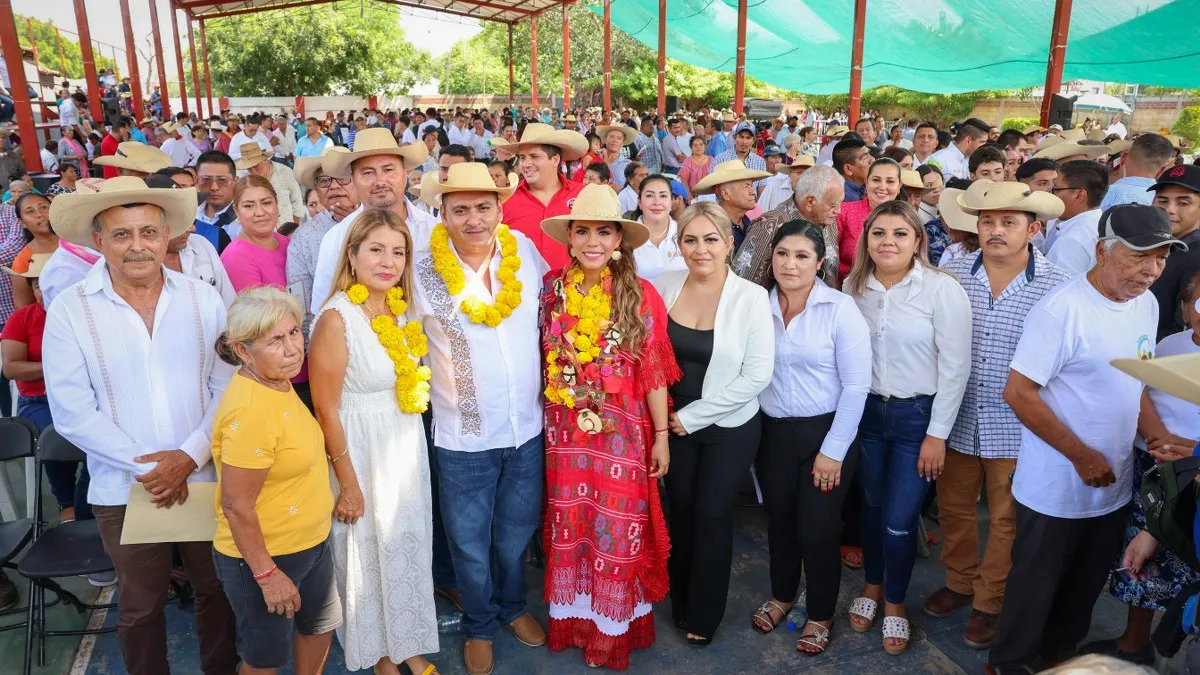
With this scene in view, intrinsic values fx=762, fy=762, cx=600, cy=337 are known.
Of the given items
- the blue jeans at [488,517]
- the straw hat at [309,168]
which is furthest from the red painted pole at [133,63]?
the blue jeans at [488,517]

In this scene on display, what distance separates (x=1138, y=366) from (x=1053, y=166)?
13.6ft

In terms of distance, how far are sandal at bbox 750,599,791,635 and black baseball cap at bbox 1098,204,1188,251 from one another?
202cm

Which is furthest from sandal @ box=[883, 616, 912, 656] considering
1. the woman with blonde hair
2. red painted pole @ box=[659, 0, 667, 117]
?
red painted pole @ box=[659, 0, 667, 117]

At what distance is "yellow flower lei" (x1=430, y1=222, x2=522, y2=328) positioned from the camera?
287 centimetres

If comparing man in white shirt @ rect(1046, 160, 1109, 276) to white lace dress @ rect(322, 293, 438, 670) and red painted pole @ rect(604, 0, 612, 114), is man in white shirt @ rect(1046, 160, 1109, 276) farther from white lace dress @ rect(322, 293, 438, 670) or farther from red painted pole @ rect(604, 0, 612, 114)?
red painted pole @ rect(604, 0, 612, 114)

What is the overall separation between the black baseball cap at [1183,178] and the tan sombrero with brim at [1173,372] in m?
2.89

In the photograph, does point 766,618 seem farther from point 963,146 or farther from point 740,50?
point 740,50

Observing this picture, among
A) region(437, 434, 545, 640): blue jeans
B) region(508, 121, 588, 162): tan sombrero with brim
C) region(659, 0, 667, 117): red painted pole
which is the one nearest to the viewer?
region(437, 434, 545, 640): blue jeans

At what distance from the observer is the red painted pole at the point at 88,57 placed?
14030mm

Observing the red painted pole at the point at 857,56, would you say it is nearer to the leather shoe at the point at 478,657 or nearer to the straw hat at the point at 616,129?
the straw hat at the point at 616,129

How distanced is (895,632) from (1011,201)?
6.19 ft

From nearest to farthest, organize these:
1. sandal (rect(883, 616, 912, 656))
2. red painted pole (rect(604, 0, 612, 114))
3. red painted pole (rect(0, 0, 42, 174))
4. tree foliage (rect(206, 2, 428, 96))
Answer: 1. sandal (rect(883, 616, 912, 656))
2. red painted pole (rect(0, 0, 42, 174))
3. red painted pole (rect(604, 0, 612, 114))
4. tree foliage (rect(206, 2, 428, 96))

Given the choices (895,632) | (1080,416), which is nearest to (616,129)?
(895,632)

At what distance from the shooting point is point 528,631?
3.35 metres
